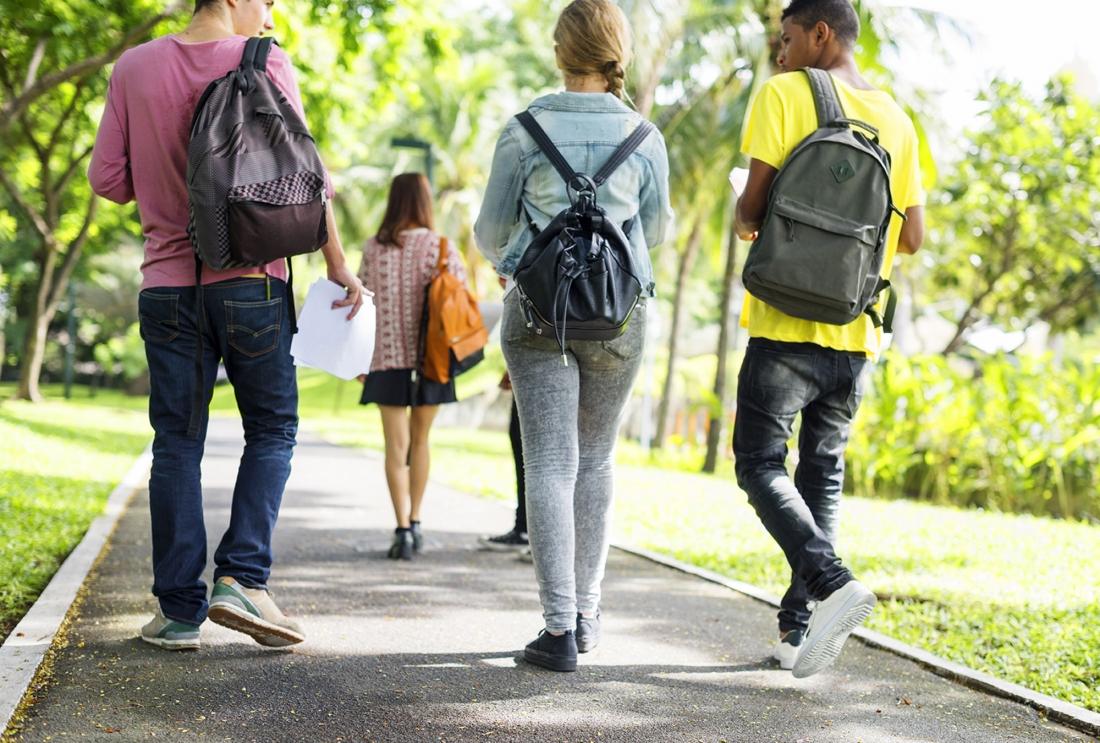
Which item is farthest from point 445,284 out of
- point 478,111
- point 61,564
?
point 478,111

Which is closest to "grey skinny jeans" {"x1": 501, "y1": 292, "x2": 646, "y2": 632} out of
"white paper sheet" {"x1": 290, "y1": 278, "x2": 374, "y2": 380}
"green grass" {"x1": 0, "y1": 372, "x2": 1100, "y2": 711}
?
"white paper sheet" {"x1": 290, "y1": 278, "x2": 374, "y2": 380}

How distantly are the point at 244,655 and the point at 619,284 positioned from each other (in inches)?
70.4

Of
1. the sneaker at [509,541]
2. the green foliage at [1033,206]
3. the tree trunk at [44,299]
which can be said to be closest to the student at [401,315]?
the sneaker at [509,541]

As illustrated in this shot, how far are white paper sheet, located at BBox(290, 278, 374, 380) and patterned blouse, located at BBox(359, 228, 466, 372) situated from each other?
1.97m

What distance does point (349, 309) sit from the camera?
4383mm

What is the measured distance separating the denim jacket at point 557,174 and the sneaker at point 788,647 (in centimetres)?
134

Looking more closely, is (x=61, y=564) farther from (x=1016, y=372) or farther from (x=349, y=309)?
(x=1016, y=372)

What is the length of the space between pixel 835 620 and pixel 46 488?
675 cm

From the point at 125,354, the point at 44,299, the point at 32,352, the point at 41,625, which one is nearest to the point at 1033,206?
the point at 41,625

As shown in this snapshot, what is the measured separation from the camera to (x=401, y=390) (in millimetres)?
6387

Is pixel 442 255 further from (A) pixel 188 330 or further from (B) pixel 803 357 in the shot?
(B) pixel 803 357

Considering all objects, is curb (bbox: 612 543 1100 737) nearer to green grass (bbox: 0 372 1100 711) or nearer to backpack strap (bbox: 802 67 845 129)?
green grass (bbox: 0 372 1100 711)

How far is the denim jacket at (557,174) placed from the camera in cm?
399

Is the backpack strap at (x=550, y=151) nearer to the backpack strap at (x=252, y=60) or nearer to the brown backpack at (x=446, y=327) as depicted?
the backpack strap at (x=252, y=60)
